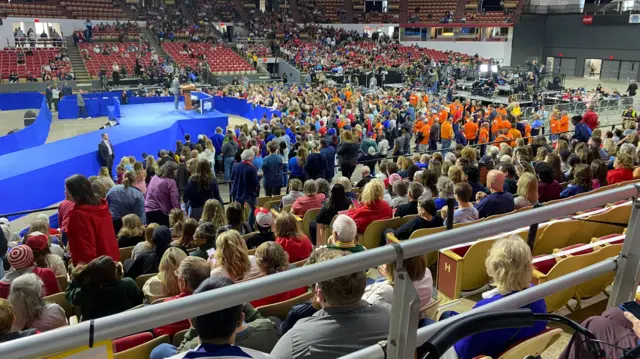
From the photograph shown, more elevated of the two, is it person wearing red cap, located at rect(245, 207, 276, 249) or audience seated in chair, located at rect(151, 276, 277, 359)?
audience seated in chair, located at rect(151, 276, 277, 359)

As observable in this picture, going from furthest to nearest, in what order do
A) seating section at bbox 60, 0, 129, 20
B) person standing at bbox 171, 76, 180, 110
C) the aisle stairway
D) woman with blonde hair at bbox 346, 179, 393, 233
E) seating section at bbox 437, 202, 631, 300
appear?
the aisle stairway
seating section at bbox 60, 0, 129, 20
person standing at bbox 171, 76, 180, 110
woman with blonde hair at bbox 346, 179, 393, 233
seating section at bbox 437, 202, 631, 300

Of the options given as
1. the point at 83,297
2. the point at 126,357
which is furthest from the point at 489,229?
the point at 83,297

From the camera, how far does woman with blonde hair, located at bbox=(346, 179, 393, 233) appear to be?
5.45m

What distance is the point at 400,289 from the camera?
135 centimetres

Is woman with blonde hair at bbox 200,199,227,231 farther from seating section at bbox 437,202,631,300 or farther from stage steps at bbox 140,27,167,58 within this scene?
stage steps at bbox 140,27,167,58

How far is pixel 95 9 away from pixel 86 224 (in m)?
34.6

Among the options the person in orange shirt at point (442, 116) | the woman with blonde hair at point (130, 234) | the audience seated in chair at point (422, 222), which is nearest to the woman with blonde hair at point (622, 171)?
the audience seated in chair at point (422, 222)

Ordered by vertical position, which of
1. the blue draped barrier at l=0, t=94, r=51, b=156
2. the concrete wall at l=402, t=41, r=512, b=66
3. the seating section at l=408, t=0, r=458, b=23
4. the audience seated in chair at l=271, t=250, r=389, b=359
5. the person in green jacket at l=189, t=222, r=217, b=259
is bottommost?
the blue draped barrier at l=0, t=94, r=51, b=156

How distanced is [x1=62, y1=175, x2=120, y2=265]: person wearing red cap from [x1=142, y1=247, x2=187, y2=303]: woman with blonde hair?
1.25 meters

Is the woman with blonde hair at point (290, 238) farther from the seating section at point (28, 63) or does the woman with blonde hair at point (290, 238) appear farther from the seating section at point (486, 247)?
the seating section at point (28, 63)

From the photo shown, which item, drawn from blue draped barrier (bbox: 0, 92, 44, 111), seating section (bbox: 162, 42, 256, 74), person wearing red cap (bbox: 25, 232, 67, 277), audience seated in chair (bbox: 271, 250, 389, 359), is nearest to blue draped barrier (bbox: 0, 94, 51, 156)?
blue draped barrier (bbox: 0, 92, 44, 111)

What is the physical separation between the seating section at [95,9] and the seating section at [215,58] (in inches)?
226

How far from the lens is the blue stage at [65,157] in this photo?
9.00m

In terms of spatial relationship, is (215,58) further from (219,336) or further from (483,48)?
(219,336)
